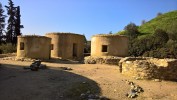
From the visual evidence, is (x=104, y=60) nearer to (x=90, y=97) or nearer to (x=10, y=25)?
(x=90, y=97)

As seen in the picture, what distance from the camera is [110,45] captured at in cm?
2545

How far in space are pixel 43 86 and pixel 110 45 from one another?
12.3 meters

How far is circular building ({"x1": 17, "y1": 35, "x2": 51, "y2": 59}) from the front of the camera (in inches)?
976

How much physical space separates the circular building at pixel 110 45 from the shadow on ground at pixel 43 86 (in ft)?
28.8

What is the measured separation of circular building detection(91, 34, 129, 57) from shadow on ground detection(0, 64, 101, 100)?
8774 millimetres

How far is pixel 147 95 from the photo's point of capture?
42.3 ft

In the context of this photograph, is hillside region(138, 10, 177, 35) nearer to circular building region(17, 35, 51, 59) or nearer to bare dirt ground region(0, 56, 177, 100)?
circular building region(17, 35, 51, 59)

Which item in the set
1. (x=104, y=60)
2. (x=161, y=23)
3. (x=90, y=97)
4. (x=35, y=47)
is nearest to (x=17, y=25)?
(x=35, y=47)

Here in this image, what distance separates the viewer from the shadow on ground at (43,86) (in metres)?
12.4

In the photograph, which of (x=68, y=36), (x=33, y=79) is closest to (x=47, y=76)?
(x=33, y=79)

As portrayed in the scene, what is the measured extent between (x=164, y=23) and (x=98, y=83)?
54009mm

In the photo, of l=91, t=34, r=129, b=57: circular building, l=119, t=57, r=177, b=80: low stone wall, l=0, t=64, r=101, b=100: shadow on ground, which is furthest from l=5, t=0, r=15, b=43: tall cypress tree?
l=119, t=57, r=177, b=80: low stone wall

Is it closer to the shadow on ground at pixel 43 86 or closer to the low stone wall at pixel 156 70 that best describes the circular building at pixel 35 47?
the shadow on ground at pixel 43 86

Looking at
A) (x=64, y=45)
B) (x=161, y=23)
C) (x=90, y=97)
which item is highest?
(x=161, y=23)
